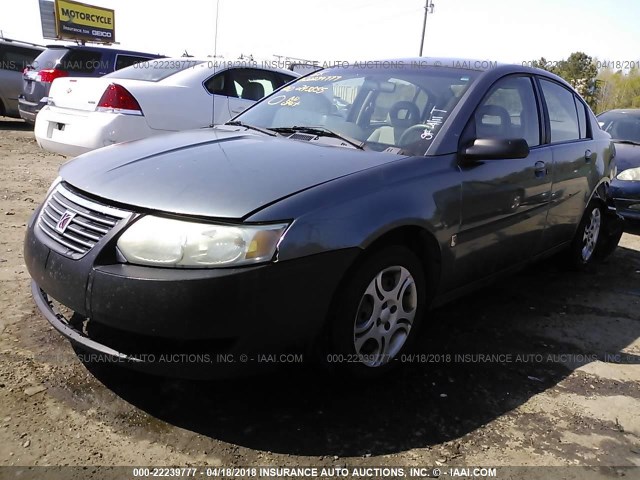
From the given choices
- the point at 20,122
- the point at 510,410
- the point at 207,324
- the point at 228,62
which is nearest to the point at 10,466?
the point at 207,324

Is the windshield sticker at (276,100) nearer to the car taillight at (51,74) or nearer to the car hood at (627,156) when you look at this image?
the car hood at (627,156)

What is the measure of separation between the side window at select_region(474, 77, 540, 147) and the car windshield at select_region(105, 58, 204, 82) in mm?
4272

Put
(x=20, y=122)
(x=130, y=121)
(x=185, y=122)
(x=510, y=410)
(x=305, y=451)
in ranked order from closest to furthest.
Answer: (x=305, y=451) → (x=510, y=410) → (x=130, y=121) → (x=185, y=122) → (x=20, y=122)

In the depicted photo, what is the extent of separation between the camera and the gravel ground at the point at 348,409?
2225 millimetres

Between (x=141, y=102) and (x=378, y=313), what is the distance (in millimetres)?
4252

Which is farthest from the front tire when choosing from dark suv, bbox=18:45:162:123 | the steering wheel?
dark suv, bbox=18:45:162:123

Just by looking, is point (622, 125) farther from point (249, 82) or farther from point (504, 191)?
point (504, 191)

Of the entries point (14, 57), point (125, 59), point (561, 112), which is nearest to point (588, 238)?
point (561, 112)

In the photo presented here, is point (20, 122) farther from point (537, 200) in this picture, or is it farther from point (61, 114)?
point (537, 200)

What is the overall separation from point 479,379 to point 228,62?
5380mm

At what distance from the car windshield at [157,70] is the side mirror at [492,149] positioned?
4547mm

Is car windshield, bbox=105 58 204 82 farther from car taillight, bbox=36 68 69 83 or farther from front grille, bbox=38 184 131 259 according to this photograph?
front grille, bbox=38 184 131 259

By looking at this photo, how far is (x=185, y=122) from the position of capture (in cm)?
627

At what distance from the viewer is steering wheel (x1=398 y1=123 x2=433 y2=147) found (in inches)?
117
